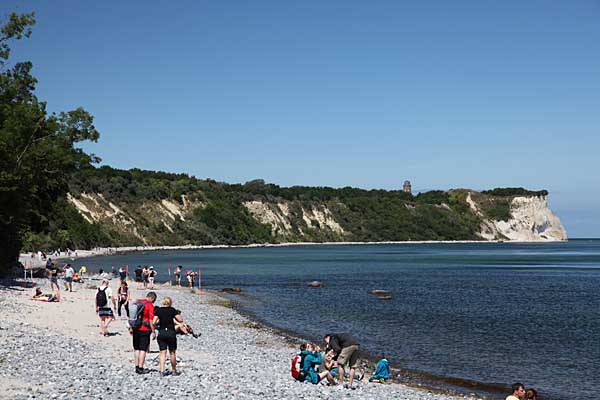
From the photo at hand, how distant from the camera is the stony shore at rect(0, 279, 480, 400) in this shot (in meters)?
14.1

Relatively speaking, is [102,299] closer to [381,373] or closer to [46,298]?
[46,298]

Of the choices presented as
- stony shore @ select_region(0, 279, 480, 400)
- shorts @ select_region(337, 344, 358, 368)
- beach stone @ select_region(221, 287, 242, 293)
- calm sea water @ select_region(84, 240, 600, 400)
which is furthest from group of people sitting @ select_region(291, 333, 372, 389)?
beach stone @ select_region(221, 287, 242, 293)

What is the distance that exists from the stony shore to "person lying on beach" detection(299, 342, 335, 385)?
46cm

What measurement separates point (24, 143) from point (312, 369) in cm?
2476

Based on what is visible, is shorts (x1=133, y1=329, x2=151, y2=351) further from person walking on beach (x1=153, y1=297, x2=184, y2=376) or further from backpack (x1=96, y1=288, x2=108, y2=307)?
backpack (x1=96, y1=288, x2=108, y2=307)

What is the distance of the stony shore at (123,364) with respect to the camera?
1409 cm

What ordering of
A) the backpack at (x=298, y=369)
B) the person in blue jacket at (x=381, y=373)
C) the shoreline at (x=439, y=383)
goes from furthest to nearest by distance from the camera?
the person in blue jacket at (x=381, y=373) → the shoreline at (x=439, y=383) → the backpack at (x=298, y=369)

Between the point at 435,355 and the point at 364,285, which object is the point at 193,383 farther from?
the point at 364,285

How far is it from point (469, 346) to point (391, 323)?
6.63m

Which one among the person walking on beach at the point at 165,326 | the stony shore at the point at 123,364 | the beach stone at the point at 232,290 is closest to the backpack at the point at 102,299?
the stony shore at the point at 123,364

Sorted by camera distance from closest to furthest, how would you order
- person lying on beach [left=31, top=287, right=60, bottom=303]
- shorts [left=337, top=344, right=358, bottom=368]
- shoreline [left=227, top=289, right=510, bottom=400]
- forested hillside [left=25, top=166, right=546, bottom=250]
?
shorts [left=337, top=344, right=358, bottom=368], shoreline [left=227, top=289, right=510, bottom=400], person lying on beach [left=31, top=287, right=60, bottom=303], forested hillside [left=25, top=166, right=546, bottom=250]

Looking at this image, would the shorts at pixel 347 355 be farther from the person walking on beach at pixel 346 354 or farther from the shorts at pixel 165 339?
the shorts at pixel 165 339

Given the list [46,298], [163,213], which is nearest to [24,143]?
[46,298]

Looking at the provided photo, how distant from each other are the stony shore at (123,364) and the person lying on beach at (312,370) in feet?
1.52
